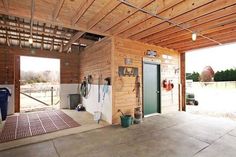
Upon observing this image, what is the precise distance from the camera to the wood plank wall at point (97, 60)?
4844mm

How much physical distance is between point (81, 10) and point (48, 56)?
459 centimetres

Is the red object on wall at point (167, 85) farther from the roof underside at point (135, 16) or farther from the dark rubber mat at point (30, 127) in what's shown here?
the dark rubber mat at point (30, 127)

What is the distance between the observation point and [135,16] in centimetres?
336

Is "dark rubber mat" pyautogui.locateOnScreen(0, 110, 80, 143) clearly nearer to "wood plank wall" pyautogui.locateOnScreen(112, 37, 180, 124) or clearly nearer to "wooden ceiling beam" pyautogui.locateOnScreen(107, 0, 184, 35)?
"wood plank wall" pyautogui.locateOnScreen(112, 37, 180, 124)

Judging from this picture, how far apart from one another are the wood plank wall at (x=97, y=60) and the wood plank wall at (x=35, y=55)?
0.51 meters

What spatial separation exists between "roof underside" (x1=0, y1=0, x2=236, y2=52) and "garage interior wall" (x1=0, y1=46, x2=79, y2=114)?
5.56ft

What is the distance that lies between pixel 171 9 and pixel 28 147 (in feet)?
13.7

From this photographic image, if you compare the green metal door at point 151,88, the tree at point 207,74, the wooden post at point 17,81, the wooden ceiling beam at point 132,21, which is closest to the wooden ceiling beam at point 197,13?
the wooden ceiling beam at point 132,21

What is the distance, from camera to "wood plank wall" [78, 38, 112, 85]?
4844mm

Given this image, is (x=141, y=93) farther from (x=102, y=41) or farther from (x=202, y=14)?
(x=202, y=14)

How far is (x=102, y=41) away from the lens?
204 inches

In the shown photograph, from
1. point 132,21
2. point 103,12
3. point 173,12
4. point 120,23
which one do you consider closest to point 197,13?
point 173,12

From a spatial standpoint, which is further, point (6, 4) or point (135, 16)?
point (135, 16)

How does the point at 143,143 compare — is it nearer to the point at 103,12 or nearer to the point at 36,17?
the point at 103,12
